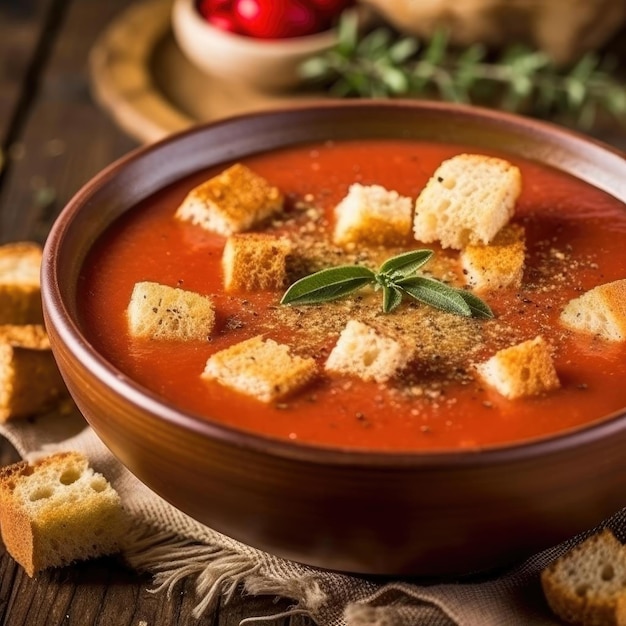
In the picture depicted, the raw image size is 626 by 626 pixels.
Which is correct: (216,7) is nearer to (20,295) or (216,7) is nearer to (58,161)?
(58,161)

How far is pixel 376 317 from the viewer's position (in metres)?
2.46

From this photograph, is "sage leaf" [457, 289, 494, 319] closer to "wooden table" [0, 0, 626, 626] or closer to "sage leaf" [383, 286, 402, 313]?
"sage leaf" [383, 286, 402, 313]

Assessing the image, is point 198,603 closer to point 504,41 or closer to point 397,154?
point 397,154

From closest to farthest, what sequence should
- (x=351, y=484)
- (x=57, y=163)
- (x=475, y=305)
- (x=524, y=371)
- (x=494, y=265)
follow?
(x=351, y=484), (x=524, y=371), (x=475, y=305), (x=494, y=265), (x=57, y=163)

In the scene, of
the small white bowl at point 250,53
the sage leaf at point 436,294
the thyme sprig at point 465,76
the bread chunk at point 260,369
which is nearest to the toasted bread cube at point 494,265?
the sage leaf at point 436,294

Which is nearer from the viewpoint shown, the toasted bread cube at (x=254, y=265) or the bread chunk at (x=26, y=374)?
the toasted bread cube at (x=254, y=265)

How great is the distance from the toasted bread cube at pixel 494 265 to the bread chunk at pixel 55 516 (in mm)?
902

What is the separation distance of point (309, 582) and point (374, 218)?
2.72 feet

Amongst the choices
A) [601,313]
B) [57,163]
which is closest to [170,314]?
[601,313]

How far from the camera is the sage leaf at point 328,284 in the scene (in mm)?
2473

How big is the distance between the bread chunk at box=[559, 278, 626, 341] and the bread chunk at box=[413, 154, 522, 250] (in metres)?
0.30

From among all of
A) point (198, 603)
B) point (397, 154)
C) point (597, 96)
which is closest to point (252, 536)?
point (198, 603)

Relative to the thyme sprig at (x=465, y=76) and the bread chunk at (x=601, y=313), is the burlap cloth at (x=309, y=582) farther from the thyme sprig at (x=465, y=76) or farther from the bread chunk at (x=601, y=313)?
the thyme sprig at (x=465, y=76)

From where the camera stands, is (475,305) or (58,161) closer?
(475,305)
